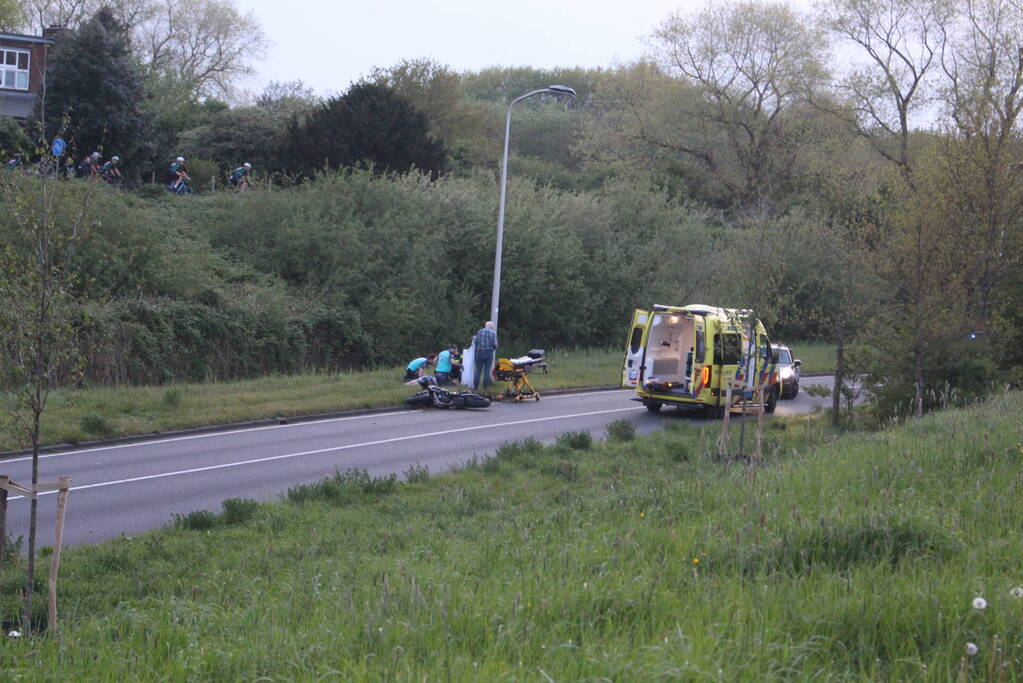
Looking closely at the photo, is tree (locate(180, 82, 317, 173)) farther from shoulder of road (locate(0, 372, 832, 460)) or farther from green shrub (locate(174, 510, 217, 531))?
green shrub (locate(174, 510, 217, 531))

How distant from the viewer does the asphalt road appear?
12.4 m

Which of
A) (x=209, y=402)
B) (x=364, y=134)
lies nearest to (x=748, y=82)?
(x=364, y=134)

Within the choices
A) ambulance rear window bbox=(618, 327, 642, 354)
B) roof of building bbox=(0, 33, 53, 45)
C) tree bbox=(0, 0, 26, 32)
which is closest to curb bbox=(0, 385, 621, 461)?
ambulance rear window bbox=(618, 327, 642, 354)

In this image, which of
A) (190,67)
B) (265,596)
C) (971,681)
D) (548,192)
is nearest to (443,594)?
(265,596)

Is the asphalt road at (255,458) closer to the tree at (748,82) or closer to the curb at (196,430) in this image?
the curb at (196,430)

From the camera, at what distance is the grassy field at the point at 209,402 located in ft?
60.4

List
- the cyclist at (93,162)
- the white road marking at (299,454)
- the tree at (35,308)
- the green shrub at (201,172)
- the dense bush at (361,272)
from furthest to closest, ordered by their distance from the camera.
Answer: the green shrub at (201,172) < the dense bush at (361,272) < the cyclist at (93,162) < the white road marking at (299,454) < the tree at (35,308)

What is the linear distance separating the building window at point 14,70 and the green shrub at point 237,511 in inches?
1802

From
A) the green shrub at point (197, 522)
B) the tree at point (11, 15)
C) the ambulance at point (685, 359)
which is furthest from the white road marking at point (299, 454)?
the tree at point (11, 15)

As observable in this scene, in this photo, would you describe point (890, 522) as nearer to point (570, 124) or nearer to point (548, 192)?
point (548, 192)

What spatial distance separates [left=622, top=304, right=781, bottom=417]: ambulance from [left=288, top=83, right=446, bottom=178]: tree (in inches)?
929

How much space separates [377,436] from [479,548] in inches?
483

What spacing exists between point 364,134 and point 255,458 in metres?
31.5

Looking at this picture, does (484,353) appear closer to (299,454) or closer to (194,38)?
(299,454)
